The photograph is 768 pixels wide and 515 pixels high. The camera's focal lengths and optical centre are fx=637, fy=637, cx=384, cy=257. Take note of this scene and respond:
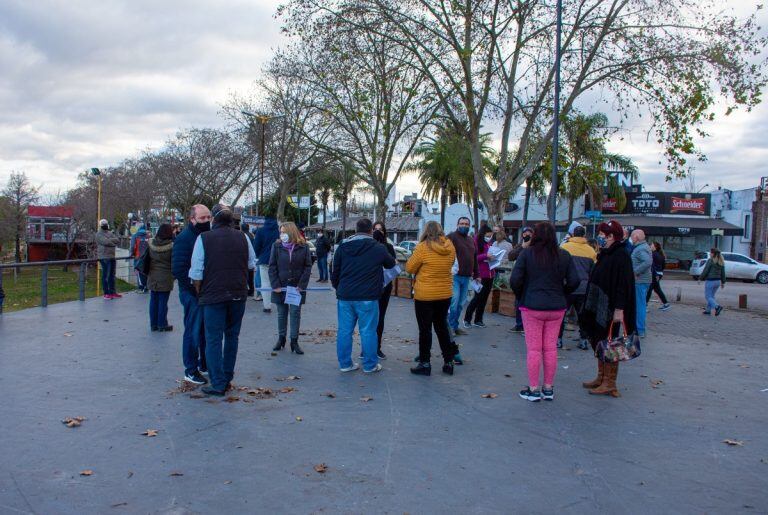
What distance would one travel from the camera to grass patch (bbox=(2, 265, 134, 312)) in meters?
20.0

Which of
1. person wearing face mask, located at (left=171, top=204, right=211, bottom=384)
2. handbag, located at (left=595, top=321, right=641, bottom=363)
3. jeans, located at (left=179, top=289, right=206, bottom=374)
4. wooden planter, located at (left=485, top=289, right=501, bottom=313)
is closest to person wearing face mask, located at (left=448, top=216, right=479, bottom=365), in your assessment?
handbag, located at (left=595, top=321, right=641, bottom=363)

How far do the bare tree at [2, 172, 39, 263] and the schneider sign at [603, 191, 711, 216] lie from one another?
128 ft

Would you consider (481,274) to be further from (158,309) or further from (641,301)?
(158,309)

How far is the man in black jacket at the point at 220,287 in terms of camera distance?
619 cm

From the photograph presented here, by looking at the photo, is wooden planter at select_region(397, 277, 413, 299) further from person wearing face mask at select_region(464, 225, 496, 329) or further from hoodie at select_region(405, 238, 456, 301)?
hoodie at select_region(405, 238, 456, 301)

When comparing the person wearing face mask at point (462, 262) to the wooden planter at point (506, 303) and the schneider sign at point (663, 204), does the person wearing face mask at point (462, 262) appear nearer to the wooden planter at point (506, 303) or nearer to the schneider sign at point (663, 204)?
the wooden planter at point (506, 303)

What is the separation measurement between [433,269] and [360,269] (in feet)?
2.76

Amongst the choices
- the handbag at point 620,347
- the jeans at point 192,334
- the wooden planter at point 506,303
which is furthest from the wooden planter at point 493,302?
the jeans at point 192,334

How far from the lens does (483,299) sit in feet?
37.9

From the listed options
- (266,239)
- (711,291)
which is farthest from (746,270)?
(266,239)

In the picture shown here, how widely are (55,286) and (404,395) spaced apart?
26089mm

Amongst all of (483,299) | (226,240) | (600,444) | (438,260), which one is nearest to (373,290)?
(438,260)

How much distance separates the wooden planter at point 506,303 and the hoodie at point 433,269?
6.10m

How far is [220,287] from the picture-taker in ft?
20.3
